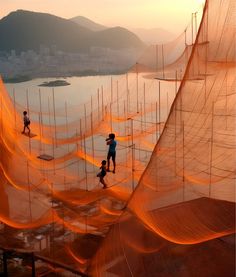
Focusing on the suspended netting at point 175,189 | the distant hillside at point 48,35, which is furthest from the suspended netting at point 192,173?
the distant hillside at point 48,35

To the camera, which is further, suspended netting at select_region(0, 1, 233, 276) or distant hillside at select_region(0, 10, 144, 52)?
distant hillside at select_region(0, 10, 144, 52)

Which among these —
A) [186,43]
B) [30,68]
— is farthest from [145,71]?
[30,68]

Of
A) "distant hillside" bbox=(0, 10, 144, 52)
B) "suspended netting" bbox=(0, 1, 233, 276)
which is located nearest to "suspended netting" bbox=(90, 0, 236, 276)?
"suspended netting" bbox=(0, 1, 233, 276)

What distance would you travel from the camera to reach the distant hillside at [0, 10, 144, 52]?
111ft

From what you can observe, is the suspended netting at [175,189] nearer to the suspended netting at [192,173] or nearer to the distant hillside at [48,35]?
the suspended netting at [192,173]

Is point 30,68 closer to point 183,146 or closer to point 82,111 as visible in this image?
point 82,111

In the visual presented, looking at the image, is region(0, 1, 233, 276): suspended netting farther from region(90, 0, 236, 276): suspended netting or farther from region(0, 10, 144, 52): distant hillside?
region(0, 10, 144, 52): distant hillside

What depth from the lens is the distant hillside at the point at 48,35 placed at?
3384 cm

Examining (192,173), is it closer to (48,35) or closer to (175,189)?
(175,189)

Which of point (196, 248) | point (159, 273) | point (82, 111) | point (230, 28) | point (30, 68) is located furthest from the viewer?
point (30, 68)

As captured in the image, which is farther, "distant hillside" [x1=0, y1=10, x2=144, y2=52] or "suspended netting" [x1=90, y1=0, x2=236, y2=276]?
"distant hillside" [x1=0, y1=10, x2=144, y2=52]

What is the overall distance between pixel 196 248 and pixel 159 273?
428mm

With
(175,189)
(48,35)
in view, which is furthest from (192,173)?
(48,35)

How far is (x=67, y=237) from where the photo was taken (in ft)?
14.1
